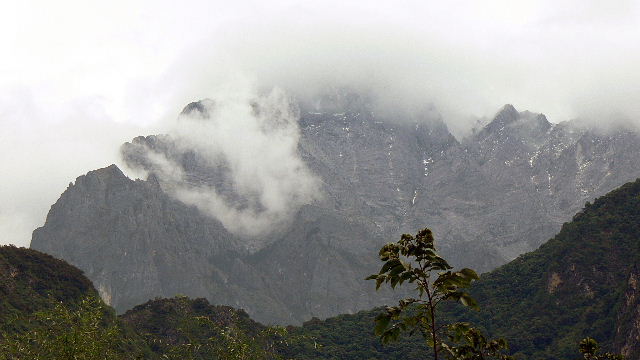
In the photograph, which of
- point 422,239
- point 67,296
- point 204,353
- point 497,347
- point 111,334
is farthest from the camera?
point 67,296

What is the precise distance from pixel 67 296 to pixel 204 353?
→ 41173 millimetres

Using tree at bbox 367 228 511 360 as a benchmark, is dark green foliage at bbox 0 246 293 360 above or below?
above

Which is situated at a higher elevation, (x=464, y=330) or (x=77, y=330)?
(x=77, y=330)

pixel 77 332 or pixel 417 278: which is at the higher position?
pixel 77 332

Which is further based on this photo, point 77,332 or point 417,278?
point 77,332

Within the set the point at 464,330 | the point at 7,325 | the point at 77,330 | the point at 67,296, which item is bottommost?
the point at 464,330

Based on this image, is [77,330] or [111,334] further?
[111,334]

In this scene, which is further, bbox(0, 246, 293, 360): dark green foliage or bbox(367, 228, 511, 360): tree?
bbox(0, 246, 293, 360): dark green foliage

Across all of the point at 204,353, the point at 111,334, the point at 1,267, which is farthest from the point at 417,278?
the point at 1,267

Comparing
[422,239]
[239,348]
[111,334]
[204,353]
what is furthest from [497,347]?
[204,353]

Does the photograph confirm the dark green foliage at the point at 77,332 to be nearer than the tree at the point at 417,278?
No

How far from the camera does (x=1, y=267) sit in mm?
191125

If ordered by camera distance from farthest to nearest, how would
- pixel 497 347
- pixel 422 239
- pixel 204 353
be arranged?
pixel 204 353, pixel 497 347, pixel 422 239

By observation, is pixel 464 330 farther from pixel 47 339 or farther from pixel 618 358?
pixel 47 339
